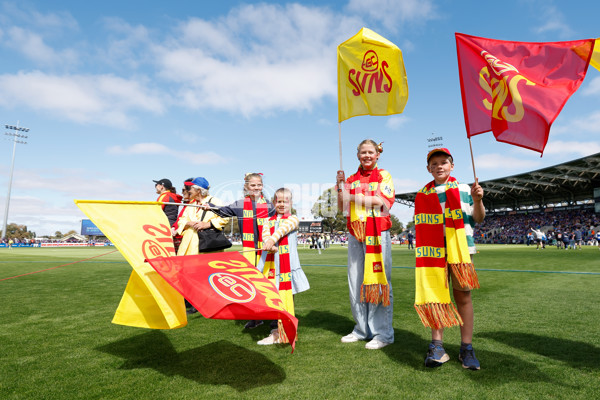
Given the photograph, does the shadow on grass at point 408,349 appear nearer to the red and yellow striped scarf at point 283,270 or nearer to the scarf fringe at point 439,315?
the scarf fringe at point 439,315

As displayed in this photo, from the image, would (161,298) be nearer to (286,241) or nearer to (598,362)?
(286,241)

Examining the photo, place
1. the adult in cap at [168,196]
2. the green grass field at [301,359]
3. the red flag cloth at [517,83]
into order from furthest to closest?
the adult in cap at [168,196], the red flag cloth at [517,83], the green grass field at [301,359]

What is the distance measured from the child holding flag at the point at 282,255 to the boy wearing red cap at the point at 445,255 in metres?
1.44

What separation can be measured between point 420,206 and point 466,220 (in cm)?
45

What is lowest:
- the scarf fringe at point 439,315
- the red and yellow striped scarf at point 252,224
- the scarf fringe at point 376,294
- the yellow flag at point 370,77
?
the scarf fringe at point 439,315

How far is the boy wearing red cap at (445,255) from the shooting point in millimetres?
3137

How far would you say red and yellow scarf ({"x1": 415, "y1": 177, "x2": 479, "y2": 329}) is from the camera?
3.15 m

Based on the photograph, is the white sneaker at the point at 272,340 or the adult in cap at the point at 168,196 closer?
the white sneaker at the point at 272,340

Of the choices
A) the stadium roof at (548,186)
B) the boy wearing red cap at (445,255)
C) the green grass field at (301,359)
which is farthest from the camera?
the stadium roof at (548,186)

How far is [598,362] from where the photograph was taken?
3.20m

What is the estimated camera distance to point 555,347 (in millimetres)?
3605

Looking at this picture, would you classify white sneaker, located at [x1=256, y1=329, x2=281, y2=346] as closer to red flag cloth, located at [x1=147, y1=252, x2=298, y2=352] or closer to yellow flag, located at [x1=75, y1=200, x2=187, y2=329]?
red flag cloth, located at [x1=147, y1=252, x2=298, y2=352]

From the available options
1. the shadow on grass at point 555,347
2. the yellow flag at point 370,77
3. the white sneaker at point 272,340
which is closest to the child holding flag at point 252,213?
the white sneaker at point 272,340

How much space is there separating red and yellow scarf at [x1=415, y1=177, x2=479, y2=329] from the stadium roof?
4482 cm
